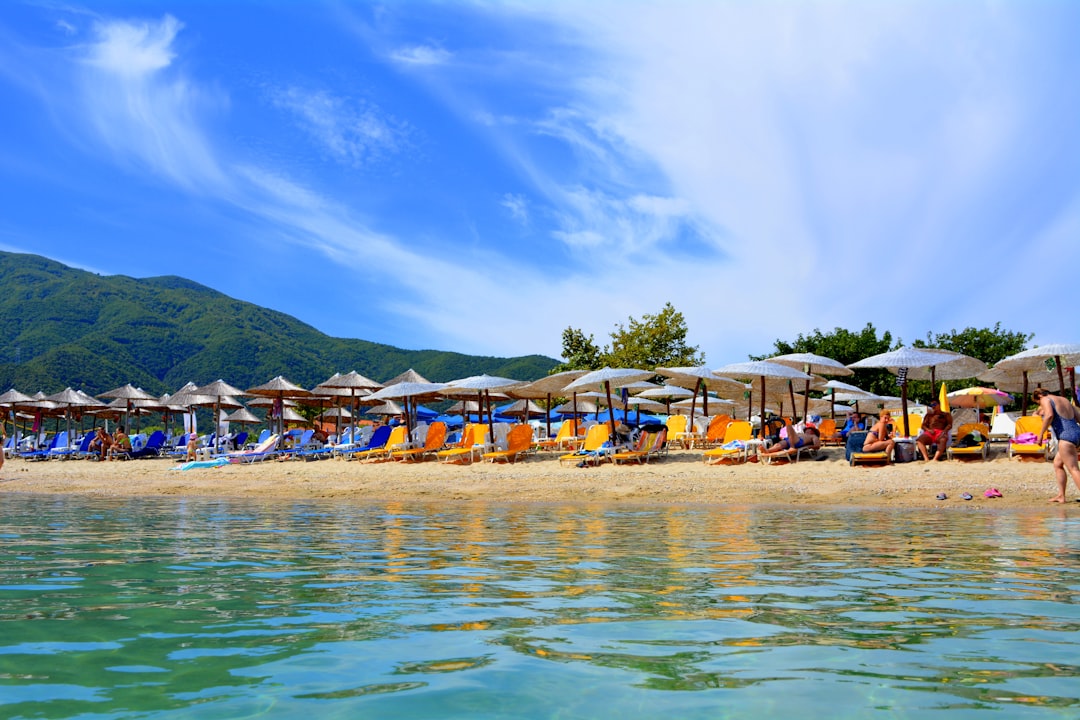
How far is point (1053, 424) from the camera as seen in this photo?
10.5m

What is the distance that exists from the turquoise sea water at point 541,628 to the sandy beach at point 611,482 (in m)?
5.66

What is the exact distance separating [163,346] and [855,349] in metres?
89.0

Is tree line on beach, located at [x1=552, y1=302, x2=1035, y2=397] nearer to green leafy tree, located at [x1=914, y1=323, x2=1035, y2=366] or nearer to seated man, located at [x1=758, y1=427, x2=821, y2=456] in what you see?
green leafy tree, located at [x1=914, y1=323, x2=1035, y2=366]

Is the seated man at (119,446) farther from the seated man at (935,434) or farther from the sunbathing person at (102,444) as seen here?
the seated man at (935,434)

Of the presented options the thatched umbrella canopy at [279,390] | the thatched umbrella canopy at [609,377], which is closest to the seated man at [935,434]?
the thatched umbrella canopy at [609,377]

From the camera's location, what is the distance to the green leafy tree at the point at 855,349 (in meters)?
38.9

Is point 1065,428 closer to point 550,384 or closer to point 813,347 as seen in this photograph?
point 550,384

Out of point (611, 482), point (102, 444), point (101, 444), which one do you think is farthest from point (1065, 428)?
point (101, 444)

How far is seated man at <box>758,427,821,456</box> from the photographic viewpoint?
15.9 metres

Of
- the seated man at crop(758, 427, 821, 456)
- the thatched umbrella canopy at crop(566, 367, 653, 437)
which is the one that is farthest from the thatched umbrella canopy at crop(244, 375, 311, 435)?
the seated man at crop(758, 427, 821, 456)

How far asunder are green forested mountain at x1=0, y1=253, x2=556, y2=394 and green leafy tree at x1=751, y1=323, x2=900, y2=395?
42.6 meters

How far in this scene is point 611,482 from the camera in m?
14.8

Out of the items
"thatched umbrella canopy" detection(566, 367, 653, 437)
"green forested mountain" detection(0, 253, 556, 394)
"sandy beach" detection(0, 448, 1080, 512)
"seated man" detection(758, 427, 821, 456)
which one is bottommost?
"sandy beach" detection(0, 448, 1080, 512)

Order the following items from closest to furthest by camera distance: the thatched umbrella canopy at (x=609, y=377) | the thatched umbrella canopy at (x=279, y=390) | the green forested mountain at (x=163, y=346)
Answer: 1. the thatched umbrella canopy at (x=609, y=377)
2. the thatched umbrella canopy at (x=279, y=390)
3. the green forested mountain at (x=163, y=346)
